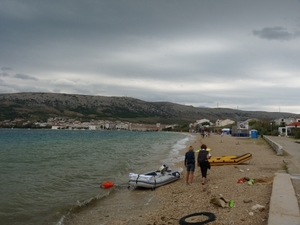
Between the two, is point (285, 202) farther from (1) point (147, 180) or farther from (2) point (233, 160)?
(2) point (233, 160)

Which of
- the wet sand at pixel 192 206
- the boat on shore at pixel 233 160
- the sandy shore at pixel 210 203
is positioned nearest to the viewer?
the sandy shore at pixel 210 203

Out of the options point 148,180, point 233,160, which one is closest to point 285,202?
point 148,180

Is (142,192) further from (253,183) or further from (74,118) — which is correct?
(74,118)

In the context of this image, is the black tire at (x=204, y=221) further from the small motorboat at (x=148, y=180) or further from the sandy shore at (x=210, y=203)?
the small motorboat at (x=148, y=180)

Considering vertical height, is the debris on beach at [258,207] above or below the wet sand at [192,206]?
above

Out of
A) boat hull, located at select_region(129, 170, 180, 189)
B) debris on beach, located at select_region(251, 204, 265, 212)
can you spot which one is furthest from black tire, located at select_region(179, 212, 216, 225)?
boat hull, located at select_region(129, 170, 180, 189)

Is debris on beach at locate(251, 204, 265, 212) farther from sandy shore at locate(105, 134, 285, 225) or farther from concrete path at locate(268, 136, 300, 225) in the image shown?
concrete path at locate(268, 136, 300, 225)

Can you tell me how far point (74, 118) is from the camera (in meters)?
183

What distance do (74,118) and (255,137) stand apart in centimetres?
14141

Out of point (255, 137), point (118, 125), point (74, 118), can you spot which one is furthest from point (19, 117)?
point (255, 137)

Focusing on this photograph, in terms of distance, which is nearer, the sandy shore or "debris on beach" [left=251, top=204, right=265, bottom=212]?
the sandy shore

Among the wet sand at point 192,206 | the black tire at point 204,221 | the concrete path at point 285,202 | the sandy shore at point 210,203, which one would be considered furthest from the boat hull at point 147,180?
the black tire at point 204,221

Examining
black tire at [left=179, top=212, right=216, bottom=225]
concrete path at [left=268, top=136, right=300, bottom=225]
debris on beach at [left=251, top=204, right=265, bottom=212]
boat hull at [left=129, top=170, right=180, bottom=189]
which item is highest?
concrete path at [left=268, top=136, right=300, bottom=225]

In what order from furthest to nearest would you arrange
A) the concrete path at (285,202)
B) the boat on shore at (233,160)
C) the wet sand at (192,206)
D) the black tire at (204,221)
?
the boat on shore at (233,160) → the wet sand at (192,206) → the black tire at (204,221) → the concrete path at (285,202)
